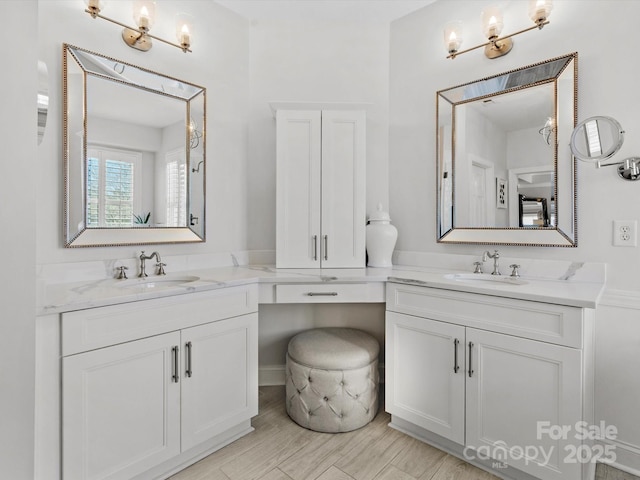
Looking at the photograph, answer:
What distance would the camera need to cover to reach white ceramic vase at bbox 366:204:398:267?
→ 2.35 meters

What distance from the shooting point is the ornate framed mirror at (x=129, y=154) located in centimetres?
174

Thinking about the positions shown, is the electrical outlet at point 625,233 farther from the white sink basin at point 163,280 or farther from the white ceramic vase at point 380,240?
the white sink basin at point 163,280

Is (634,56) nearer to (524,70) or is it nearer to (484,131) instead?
(524,70)

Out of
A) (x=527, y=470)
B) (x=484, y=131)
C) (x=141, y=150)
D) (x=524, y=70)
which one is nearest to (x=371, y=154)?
(x=484, y=131)

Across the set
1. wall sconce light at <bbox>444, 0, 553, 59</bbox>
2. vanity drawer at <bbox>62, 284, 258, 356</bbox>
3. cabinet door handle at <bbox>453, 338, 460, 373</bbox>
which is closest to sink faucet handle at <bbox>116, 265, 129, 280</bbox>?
vanity drawer at <bbox>62, 284, 258, 356</bbox>

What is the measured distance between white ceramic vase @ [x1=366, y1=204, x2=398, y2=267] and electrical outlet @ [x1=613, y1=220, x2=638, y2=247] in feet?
3.79

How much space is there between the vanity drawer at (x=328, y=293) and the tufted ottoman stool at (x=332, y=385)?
30 cm

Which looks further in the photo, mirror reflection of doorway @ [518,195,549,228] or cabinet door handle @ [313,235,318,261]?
cabinet door handle @ [313,235,318,261]

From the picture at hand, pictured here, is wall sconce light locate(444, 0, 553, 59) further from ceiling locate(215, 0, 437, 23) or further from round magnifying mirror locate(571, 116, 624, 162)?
round magnifying mirror locate(571, 116, 624, 162)

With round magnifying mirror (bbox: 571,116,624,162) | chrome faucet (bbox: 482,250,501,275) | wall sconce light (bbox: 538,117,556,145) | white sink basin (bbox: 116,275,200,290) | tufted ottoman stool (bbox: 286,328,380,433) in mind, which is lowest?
tufted ottoman stool (bbox: 286,328,380,433)

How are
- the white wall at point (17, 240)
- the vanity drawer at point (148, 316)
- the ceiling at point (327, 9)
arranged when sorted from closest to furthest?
the white wall at point (17, 240) < the vanity drawer at point (148, 316) < the ceiling at point (327, 9)

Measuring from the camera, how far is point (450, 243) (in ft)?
7.47

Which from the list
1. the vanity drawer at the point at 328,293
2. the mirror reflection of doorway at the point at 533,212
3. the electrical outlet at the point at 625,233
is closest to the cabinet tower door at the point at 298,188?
the vanity drawer at the point at 328,293

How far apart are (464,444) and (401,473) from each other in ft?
1.11
